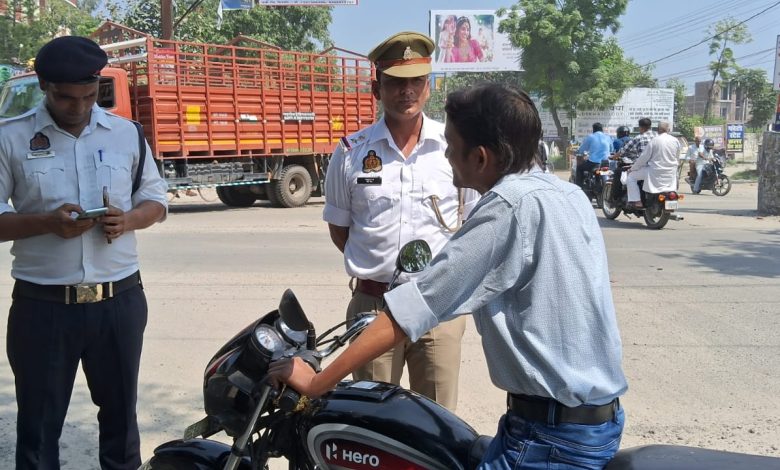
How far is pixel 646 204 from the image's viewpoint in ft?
37.0

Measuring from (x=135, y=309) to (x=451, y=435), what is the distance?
5.29ft

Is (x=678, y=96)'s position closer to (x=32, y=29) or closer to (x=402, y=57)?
(x=32, y=29)

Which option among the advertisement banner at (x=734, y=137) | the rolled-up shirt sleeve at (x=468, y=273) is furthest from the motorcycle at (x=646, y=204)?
the advertisement banner at (x=734, y=137)

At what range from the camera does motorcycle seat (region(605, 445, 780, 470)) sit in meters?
1.55

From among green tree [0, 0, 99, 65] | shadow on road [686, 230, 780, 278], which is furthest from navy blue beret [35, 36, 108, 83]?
green tree [0, 0, 99, 65]

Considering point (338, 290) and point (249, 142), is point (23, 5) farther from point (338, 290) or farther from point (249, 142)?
point (338, 290)

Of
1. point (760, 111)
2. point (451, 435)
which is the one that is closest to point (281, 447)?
point (451, 435)

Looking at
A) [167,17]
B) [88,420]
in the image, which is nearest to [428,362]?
[88,420]

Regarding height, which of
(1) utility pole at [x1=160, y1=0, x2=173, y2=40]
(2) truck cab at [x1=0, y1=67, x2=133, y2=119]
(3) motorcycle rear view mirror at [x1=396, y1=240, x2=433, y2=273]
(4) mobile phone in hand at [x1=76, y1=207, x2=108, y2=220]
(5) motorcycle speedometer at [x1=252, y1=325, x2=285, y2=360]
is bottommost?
(5) motorcycle speedometer at [x1=252, y1=325, x2=285, y2=360]

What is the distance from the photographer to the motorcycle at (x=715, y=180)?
18.6 m

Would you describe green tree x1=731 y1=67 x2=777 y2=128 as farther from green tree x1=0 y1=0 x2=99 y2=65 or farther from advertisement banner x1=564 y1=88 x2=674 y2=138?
green tree x1=0 y1=0 x2=99 y2=65

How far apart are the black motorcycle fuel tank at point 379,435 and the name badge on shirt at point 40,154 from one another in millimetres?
1533

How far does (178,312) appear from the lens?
6.32 m

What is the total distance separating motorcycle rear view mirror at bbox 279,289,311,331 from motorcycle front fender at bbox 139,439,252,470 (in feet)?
1.55
